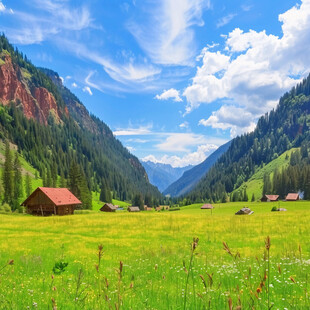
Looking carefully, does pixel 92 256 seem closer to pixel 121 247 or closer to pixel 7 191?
pixel 121 247

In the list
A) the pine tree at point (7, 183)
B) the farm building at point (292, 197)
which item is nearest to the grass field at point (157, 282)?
the pine tree at point (7, 183)

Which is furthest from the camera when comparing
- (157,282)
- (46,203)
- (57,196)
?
(57,196)

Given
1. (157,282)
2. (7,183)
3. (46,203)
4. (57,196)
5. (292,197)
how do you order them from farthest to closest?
(292,197) < (7,183) < (57,196) < (46,203) < (157,282)

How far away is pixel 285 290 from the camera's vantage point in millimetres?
7227

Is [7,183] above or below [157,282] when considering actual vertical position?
above

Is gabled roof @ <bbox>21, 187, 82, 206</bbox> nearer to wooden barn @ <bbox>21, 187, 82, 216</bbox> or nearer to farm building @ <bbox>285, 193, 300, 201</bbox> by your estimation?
wooden barn @ <bbox>21, 187, 82, 216</bbox>

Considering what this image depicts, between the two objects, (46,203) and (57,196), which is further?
(57,196)

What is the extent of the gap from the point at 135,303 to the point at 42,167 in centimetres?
18675

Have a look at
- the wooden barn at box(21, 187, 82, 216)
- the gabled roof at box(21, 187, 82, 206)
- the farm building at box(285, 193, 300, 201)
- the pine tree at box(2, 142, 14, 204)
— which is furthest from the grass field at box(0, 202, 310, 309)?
the farm building at box(285, 193, 300, 201)

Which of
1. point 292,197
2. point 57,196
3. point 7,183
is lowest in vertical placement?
point 292,197

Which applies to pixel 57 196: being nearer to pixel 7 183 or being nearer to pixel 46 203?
pixel 46 203

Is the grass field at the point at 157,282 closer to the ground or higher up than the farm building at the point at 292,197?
higher up

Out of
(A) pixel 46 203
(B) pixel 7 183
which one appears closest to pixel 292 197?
(A) pixel 46 203

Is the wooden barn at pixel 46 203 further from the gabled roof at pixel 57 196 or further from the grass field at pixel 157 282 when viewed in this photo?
the grass field at pixel 157 282
